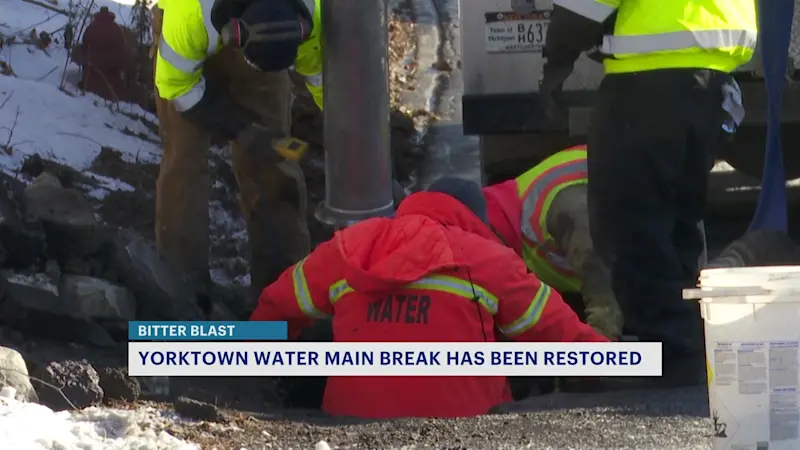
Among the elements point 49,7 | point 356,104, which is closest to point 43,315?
point 356,104

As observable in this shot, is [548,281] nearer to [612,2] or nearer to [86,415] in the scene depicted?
[612,2]

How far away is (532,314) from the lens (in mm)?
3996

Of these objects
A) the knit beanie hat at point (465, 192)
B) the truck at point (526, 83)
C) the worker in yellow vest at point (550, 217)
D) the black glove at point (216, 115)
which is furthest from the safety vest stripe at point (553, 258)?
the black glove at point (216, 115)

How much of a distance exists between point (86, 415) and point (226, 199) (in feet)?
11.5

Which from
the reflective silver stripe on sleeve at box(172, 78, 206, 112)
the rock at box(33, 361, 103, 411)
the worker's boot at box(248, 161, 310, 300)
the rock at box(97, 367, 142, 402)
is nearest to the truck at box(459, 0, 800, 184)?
the worker's boot at box(248, 161, 310, 300)

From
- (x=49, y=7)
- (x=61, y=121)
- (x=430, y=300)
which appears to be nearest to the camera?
(x=430, y=300)

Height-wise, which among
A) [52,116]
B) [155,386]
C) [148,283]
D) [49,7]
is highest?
[49,7]

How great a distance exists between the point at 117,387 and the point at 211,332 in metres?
0.71

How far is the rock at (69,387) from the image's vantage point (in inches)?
138

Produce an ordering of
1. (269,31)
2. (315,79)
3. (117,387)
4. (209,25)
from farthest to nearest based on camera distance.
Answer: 1. (315,79)
2. (209,25)
3. (269,31)
4. (117,387)

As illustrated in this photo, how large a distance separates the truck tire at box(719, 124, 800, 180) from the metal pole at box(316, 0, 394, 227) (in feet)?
6.90

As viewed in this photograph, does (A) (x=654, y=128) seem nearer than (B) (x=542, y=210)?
Yes

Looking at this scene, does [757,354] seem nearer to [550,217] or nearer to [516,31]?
[550,217]

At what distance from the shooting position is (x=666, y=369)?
4.41 metres
